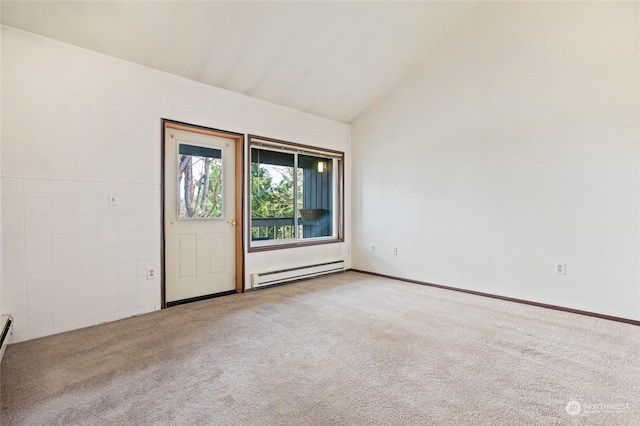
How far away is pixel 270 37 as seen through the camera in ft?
11.2

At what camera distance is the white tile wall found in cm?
259

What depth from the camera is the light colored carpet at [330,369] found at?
1683 mm

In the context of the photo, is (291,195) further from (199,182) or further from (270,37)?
(270,37)

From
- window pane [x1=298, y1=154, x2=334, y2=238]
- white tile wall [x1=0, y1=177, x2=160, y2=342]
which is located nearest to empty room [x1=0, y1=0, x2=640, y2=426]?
white tile wall [x1=0, y1=177, x2=160, y2=342]

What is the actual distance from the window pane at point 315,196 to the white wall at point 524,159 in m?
1.04

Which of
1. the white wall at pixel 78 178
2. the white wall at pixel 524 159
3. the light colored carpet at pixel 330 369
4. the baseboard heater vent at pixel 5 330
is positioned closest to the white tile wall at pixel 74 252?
the white wall at pixel 78 178

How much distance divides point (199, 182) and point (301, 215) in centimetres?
176

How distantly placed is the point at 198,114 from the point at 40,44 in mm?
1446

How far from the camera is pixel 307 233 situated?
520cm

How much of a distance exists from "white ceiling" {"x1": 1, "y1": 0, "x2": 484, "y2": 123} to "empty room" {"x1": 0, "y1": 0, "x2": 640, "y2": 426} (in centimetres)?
2

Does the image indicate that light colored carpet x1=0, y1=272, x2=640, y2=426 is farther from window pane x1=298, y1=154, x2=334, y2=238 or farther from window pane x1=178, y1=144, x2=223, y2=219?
window pane x1=298, y1=154, x2=334, y2=238

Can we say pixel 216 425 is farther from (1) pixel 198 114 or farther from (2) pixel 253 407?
(1) pixel 198 114

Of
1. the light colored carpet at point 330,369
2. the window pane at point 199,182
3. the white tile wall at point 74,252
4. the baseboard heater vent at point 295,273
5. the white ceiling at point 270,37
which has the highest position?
the white ceiling at point 270,37

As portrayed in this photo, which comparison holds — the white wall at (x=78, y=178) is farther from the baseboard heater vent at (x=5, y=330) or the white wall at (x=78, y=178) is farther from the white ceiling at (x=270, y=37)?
the white ceiling at (x=270, y=37)
